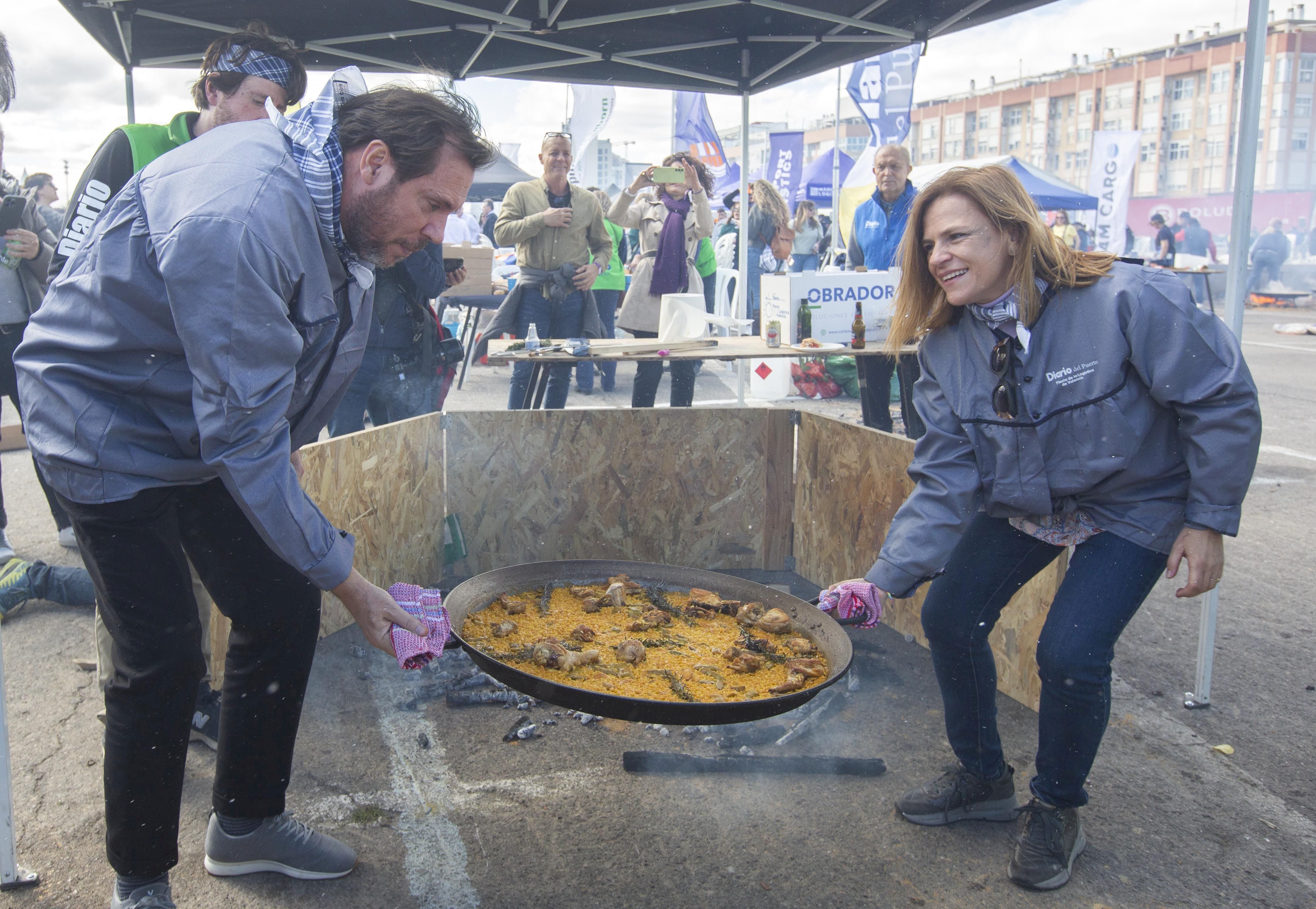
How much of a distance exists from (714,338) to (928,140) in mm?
81869

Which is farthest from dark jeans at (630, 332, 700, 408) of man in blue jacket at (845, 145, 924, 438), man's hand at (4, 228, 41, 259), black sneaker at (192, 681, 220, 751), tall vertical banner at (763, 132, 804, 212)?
tall vertical banner at (763, 132, 804, 212)

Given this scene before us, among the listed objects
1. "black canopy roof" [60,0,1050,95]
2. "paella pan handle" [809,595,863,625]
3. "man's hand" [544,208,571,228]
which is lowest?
"paella pan handle" [809,595,863,625]

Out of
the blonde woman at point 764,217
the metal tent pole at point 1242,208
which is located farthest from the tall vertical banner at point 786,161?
the metal tent pole at point 1242,208

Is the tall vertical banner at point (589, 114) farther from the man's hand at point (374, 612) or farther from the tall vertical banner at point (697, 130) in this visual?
the man's hand at point (374, 612)

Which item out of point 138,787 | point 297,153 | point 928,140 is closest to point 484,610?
point 138,787

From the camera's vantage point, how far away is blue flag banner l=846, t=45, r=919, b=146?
1441 centimetres

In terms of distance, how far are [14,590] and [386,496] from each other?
6.03 ft

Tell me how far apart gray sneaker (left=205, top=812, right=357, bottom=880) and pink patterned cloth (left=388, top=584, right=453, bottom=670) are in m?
0.77

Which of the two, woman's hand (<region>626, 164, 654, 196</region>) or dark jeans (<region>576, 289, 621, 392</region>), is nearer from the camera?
woman's hand (<region>626, 164, 654, 196</region>)

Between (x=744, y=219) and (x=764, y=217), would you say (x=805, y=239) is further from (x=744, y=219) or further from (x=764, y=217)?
(x=744, y=219)

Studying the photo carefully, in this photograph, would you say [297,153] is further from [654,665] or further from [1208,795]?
[1208,795]

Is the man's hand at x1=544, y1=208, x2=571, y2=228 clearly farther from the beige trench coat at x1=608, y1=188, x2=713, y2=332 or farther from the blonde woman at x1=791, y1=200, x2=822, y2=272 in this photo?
the blonde woman at x1=791, y1=200, x2=822, y2=272

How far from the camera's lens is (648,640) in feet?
10.2

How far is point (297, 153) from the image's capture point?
1923mm
